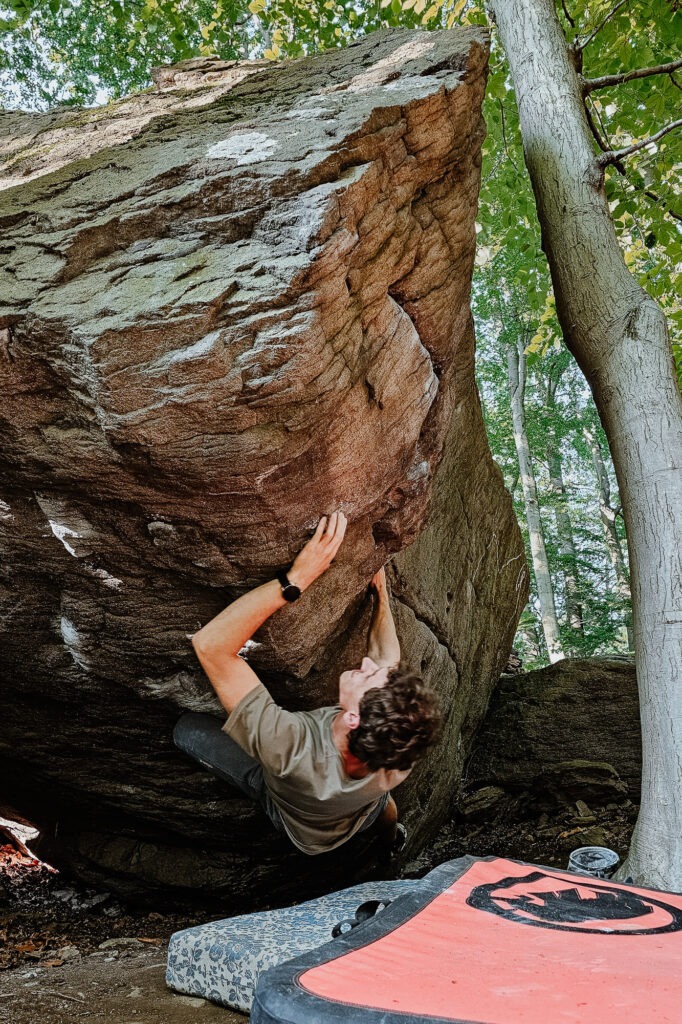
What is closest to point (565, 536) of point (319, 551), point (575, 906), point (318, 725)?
point (318, 725)

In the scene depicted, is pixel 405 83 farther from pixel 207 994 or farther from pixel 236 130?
pixel 207 994

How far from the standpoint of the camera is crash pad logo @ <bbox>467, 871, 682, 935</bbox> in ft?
8.52

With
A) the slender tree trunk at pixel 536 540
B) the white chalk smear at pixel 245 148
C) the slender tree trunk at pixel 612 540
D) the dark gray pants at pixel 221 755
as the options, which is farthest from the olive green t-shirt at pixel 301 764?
the slender tree trunk at pixel 612 540

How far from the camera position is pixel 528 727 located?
264 inches

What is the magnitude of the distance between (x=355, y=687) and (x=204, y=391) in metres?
1.67

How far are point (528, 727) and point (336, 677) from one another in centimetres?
293

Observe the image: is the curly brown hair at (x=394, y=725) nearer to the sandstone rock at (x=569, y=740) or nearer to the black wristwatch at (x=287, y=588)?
the black wristwatch at (x=287, y=588)

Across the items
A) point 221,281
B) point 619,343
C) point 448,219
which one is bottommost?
point 221,281

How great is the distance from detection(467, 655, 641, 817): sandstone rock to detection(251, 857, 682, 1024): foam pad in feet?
10.7

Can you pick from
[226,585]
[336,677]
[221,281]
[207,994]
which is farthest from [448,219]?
[207,994]

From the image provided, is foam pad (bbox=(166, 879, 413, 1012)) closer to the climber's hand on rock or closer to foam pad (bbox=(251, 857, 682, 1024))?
foam pad (bbox=(251, 857, 682, 1024))

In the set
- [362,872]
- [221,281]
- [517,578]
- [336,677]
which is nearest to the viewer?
[221,281]

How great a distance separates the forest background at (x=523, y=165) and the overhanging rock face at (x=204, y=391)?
102 inches

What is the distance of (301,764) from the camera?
11.8ft
